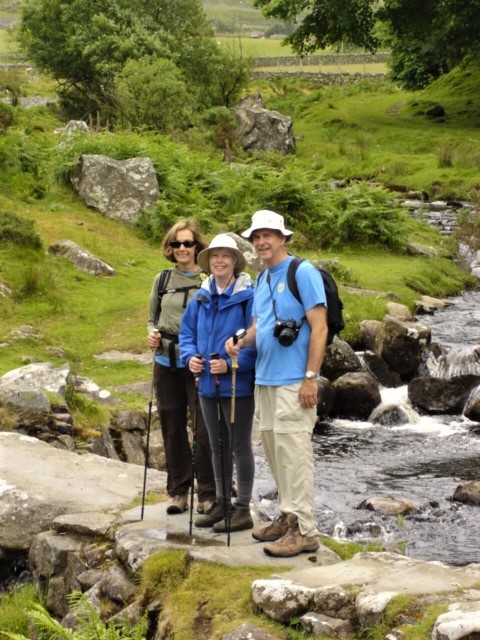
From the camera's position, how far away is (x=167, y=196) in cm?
2669

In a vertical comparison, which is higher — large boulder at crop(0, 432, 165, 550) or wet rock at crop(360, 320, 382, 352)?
large boulder at crop(0, 432, 165, 550)

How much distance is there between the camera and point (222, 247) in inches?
338

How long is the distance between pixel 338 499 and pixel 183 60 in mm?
44238

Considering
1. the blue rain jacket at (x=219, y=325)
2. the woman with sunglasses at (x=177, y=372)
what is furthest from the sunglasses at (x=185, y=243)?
the blue rain jacket at (x=219, y=325)

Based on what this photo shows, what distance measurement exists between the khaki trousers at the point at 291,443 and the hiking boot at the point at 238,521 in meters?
0.66

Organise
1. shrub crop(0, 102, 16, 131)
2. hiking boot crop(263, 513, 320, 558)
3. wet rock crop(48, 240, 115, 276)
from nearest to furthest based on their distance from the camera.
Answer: hiking boot crop(263, 513, 320, 558)
wet rock crop(48, 240, 115, 276)
shrub crop(0, 102, 16, 131)

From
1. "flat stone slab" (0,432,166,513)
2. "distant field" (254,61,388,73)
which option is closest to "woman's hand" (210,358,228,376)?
"flat stone slab" (0,432,166,513)

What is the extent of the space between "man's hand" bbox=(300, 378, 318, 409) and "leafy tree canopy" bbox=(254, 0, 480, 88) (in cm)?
4094

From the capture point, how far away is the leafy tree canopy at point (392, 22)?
4734 centimetres

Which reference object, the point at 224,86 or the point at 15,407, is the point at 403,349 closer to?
the point at 15,407

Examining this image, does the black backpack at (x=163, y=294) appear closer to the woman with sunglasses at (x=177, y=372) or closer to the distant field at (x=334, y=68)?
the woman with sunglasses at (x=177, y=372)

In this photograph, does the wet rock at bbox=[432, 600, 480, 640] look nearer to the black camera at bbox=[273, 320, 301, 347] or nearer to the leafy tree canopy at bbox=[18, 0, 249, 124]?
the black camera at bbox=[273, 320, 301, 347]

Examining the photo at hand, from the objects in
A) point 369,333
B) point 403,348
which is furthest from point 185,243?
point 369,333

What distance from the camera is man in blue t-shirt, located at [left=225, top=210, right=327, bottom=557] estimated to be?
26.1 ft
